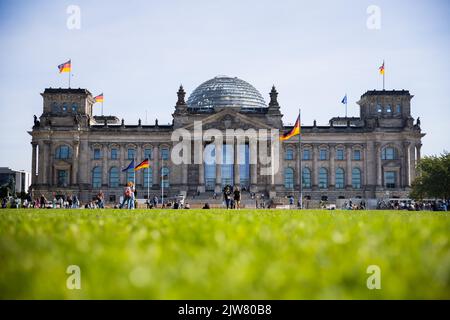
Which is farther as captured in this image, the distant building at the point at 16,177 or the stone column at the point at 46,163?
the distant building at the point at 16,177

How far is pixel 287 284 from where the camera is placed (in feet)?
9.32

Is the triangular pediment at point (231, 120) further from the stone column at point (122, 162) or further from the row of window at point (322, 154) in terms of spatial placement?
the stone column at point (122, 162)

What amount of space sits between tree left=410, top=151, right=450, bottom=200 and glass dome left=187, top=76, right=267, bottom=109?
119 ft

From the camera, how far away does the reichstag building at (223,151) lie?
3081 inches

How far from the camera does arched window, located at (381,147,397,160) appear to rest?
266 feet

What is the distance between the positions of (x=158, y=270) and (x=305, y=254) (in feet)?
4.57

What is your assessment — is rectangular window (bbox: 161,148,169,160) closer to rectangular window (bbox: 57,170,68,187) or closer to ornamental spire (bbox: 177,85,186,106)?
ornamental spire (bbox: 177,85,186,106)

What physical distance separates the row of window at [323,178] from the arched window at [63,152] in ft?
125

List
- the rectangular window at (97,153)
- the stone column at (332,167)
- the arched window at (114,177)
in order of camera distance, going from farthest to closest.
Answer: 1. the rectangular window at (97,153)
2. the arched window at (114,177)
3. the stone column at (332,167)

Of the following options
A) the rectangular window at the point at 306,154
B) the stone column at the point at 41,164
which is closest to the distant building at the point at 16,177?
the stone column at the point at 41,164

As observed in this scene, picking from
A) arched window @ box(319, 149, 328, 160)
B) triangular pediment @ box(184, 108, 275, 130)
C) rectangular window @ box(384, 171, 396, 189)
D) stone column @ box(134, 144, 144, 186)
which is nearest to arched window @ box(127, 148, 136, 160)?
stone column @ box(134, 144, 144, 186)

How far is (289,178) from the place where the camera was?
265 ft
